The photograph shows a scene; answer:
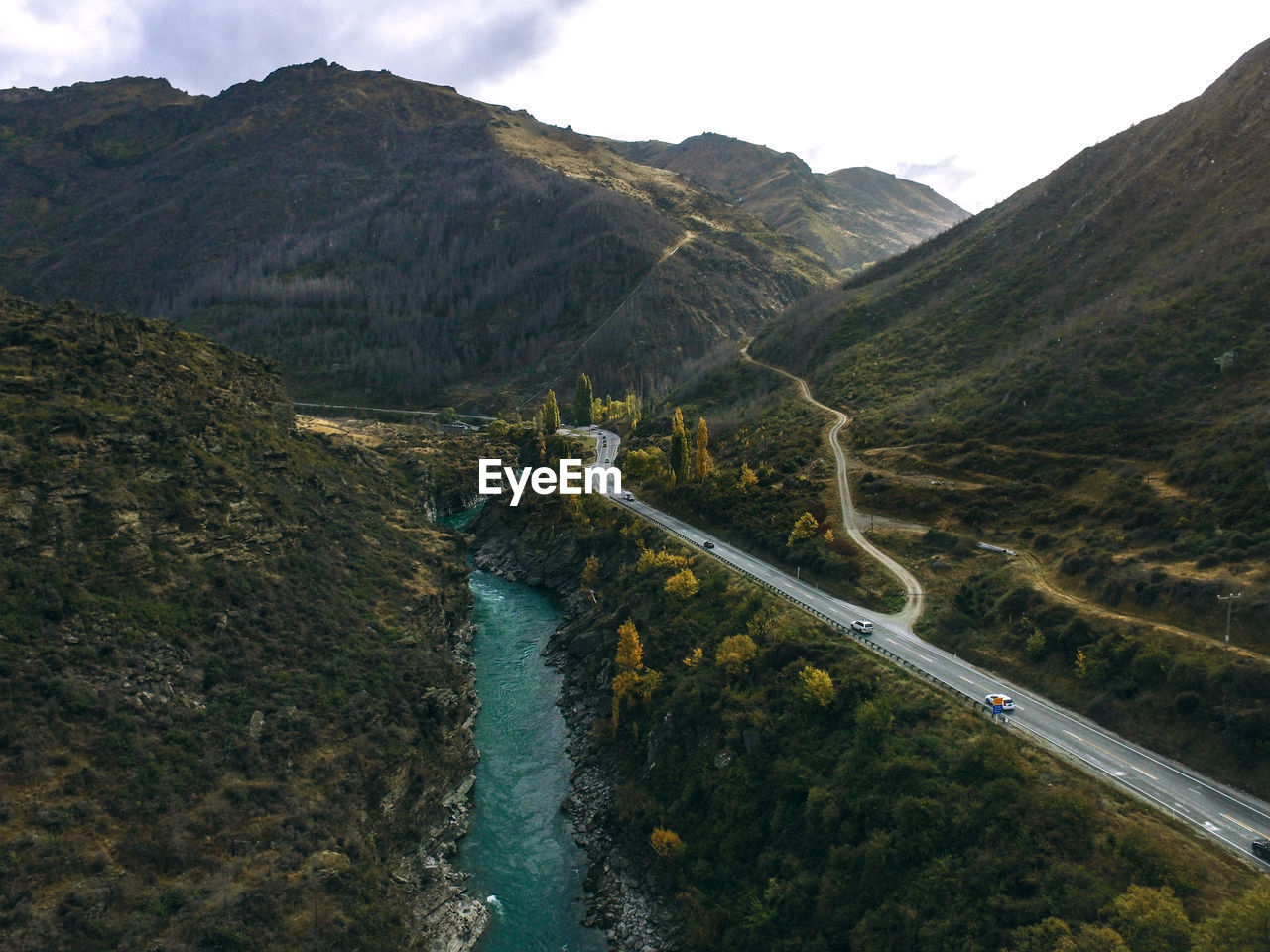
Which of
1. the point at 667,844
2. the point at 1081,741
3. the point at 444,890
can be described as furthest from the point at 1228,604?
the point at 444,890

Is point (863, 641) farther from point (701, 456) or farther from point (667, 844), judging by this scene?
point (701, 456)

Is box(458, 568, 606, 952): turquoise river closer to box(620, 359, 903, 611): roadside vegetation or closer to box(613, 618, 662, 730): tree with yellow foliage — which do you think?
box(613, 618, 662, 730): tree with yellow foliage

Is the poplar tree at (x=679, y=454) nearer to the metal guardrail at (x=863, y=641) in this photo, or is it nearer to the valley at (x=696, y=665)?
the valley at (x=696, y=665)

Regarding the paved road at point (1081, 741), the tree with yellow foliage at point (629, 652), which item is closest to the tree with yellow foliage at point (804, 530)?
the paved road at point (1081, 741)

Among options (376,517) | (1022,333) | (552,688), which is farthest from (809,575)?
(1022,333)

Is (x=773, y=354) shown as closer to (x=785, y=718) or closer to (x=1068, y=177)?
(x=1068, y=177)
